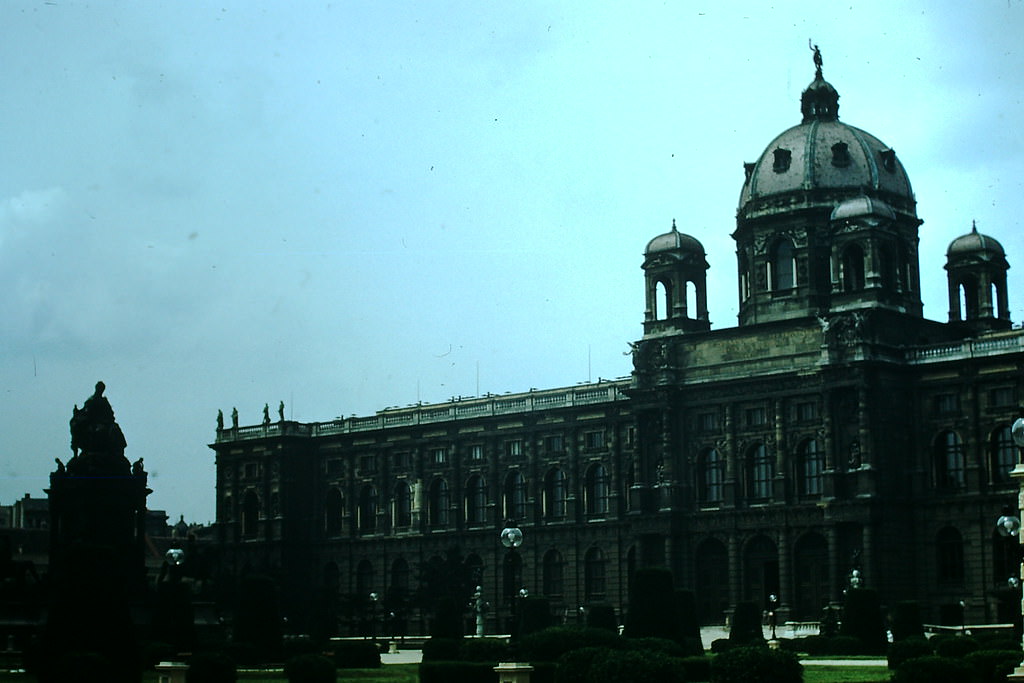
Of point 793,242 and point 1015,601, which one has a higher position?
point 793,242

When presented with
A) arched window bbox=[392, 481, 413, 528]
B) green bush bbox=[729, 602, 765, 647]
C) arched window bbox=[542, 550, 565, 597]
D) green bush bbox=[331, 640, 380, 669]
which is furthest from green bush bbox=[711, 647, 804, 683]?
arched window bbox=[392, 481, 413, 528]

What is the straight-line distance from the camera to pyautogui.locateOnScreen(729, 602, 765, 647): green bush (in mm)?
80438

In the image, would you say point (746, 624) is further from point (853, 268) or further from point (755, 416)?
point (853, 268)

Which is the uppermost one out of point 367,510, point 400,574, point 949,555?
point 367,510

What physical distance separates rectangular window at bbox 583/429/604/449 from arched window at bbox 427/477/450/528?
1354 centimetres

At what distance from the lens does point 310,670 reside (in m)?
49.4

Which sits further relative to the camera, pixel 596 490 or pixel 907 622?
pixel 596 490

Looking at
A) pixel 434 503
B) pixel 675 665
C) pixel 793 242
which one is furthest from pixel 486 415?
pixel 675 665

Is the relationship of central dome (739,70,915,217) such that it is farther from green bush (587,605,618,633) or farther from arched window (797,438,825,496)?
green bush (587,605,618,633)

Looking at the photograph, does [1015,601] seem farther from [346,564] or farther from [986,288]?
[346,564]

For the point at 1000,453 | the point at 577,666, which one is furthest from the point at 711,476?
the point at 577,666

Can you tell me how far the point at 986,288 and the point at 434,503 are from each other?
41833 mm

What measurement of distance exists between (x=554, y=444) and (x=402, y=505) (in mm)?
15410

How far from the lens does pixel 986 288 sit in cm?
10838
